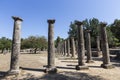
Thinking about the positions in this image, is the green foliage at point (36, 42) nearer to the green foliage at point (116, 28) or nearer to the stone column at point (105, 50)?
the green foliage at point (116, 28)

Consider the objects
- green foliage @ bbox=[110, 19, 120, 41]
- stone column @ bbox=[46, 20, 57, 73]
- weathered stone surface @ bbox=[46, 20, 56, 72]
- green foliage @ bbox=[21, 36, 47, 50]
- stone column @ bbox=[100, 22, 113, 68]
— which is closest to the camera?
stone column @ bbox=[46, 20, 57, 73]

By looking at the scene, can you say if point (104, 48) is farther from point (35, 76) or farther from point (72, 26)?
point (72, 26)

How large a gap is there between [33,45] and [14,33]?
47.2 m

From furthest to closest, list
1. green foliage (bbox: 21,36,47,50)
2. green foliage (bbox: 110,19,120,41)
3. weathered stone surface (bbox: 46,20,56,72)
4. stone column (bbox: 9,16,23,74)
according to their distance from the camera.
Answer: green foliage (bbox: 110,19,120,41) → green foliage (bbox: 21,36,47,50) → weathered stone surface (bbox: 46,20,56,72) → stone column (bbox: 9,16,23,74)

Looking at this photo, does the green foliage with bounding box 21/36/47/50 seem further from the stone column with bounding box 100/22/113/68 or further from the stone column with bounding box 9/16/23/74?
the stone column with bounding box 9/16/23/74

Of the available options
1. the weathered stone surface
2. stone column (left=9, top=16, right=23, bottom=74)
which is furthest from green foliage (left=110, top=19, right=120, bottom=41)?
stone column (left=9, top=16, right=23, bottom=74)

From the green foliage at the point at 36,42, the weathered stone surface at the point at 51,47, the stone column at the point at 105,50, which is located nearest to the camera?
the weathered stone surface at the point at 51,47

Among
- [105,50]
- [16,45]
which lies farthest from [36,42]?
[16,45]

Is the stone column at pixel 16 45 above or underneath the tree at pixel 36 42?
underneath

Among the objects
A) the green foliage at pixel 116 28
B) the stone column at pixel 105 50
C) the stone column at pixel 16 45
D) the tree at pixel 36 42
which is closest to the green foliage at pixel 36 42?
the tree at pixel 36 42

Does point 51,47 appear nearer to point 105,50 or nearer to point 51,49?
point 51,49

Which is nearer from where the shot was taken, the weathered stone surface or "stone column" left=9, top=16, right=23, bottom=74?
"stone column" left=9, top=16, right=23, bottom=74

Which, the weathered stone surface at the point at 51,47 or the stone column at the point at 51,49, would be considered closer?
the stone column at the point at 51,49

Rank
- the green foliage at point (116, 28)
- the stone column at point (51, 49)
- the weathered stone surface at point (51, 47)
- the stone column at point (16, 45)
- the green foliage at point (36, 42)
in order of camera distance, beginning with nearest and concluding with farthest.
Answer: the stone column at point (16, 45) → the stone column at point (51, 49) → the weathered stone surface at point (51, 47) → the green foliage at point (36, 42) → the green foliage at point (116, 28)
